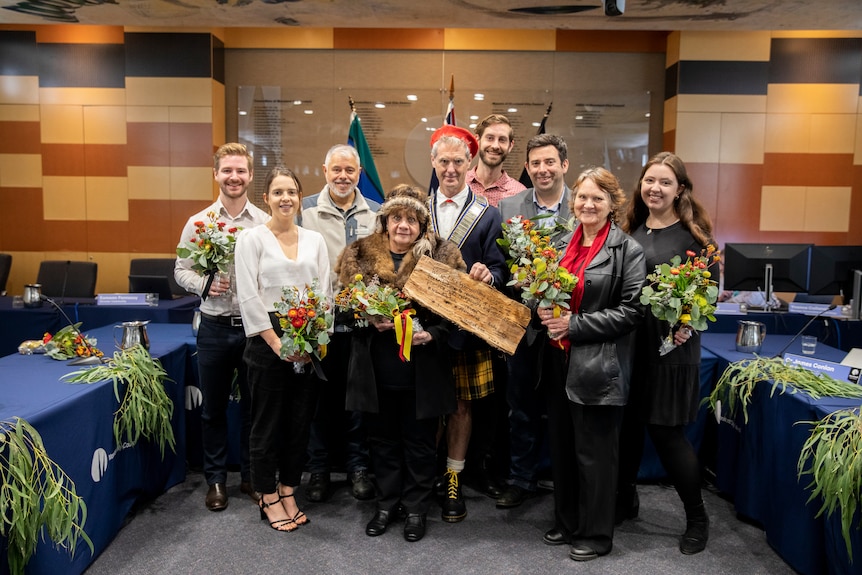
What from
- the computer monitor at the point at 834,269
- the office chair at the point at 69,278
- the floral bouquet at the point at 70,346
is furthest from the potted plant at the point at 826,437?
the office chair at the point at 69,278

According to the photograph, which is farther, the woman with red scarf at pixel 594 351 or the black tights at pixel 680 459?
the black tights at pixel 680 459

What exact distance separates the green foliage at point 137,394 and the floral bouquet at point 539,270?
5.72 ft

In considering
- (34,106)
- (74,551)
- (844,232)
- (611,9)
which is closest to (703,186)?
(844,232)

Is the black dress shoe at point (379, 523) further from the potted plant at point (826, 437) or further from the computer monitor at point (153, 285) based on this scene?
the computer monitor at point (153, 285)

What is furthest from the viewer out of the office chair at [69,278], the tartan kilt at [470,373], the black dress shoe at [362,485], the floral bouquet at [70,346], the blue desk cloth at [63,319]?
the office chair at [69,278]

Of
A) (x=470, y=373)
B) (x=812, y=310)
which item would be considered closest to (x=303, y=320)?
(x=470, y=373)

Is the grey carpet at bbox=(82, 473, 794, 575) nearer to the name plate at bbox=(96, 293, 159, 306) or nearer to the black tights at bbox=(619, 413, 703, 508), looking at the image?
the black tights at bbox=(619, 413, 703, 508)

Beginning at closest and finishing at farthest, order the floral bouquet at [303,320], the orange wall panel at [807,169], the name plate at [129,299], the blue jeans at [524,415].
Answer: the floral bouquet at [303,320]
the blue jeans at [524,415]
the name plate at [129,299]
the orange wall panel at [807,169]

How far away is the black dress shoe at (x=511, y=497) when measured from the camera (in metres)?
3.27

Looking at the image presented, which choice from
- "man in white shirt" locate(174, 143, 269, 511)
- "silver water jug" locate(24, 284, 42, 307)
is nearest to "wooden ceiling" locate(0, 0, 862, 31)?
"silver water jug" locate(24, 284, 42, 307)

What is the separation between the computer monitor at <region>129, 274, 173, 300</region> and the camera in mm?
4938

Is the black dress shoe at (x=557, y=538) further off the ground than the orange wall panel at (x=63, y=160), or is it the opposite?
the orange wall panel at (x=63, y=160)

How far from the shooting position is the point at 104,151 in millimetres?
6734

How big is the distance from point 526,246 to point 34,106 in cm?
628
